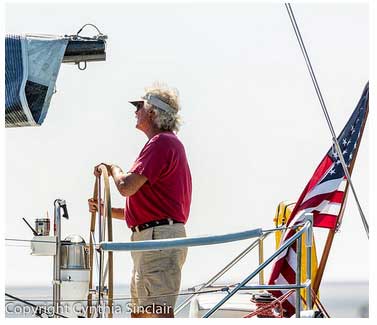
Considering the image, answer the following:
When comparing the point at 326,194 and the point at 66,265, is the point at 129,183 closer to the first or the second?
the point at 66,265

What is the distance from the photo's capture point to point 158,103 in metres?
7.05

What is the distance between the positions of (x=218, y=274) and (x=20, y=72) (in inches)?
71.2

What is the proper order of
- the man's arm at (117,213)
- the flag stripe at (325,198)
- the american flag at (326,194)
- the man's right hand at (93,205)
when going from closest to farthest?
the man's right hand at (93,205) → the man's arm at (117,213) → the american flag at (326,194) → the flag stripe at (325,198)

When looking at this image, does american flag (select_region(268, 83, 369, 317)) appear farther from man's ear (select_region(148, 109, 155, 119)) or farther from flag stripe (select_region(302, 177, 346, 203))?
man's ear (select_region(148, 109, 155, 119))

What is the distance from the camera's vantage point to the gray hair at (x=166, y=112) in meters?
7.04

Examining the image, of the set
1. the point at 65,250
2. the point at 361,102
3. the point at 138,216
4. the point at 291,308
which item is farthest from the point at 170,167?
the point at 361,102

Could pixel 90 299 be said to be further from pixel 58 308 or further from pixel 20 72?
pixel 20 72

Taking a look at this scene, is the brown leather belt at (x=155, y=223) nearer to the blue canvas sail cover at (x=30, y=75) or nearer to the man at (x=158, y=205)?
the man at (x=158, y=205)

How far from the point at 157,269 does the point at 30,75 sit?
139 cm

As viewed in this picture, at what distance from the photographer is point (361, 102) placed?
326 inches

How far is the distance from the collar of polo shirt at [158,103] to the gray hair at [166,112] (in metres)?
0.01

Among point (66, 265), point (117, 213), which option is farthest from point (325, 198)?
point (66, 265)

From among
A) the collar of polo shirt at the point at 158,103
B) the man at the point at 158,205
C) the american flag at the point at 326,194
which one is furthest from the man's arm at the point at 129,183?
the american flag at the point at 326,194

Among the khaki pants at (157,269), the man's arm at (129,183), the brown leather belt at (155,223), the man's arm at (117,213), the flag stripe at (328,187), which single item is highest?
the flag stripe at (328,187)
